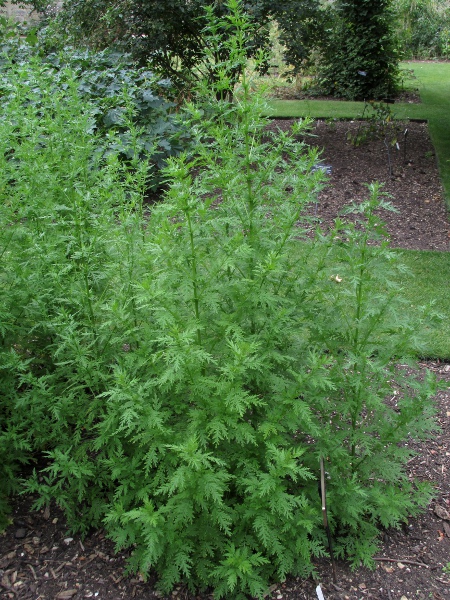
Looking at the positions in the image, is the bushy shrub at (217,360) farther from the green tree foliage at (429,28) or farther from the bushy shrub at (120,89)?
the green tree foliage at (429,28)

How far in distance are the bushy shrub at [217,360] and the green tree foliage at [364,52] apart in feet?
36.8

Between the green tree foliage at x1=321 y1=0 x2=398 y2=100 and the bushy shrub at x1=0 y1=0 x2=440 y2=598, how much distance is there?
36.8 feet

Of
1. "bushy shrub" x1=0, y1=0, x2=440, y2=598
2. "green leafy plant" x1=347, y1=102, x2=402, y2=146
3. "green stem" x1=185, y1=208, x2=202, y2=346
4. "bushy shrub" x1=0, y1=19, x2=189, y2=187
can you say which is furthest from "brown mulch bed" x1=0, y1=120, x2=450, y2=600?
"green leafy plant" x1=347, y1=102, x2=402, y2=146

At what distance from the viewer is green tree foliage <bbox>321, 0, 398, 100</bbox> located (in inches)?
504

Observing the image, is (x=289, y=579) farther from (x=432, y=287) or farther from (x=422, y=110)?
A: (x=422, y=110)

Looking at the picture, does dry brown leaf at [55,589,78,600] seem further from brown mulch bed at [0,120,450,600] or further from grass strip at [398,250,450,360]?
grass strip at [398,250,450,360]

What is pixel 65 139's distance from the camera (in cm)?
309

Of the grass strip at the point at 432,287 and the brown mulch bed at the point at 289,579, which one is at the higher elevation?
the grass strip at the point at 432,287

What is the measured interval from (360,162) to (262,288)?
6.58 metres

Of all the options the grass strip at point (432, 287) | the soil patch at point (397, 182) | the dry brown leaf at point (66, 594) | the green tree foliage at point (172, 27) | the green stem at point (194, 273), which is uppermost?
the green tree foliage at point (172, 27)

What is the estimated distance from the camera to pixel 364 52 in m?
13.0

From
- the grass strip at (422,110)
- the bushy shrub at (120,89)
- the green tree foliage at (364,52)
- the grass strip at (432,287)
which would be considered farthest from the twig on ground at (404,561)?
the green tree foliage at (364,52)

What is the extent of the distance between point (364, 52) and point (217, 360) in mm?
12362

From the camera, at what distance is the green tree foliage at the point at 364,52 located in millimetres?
12805
